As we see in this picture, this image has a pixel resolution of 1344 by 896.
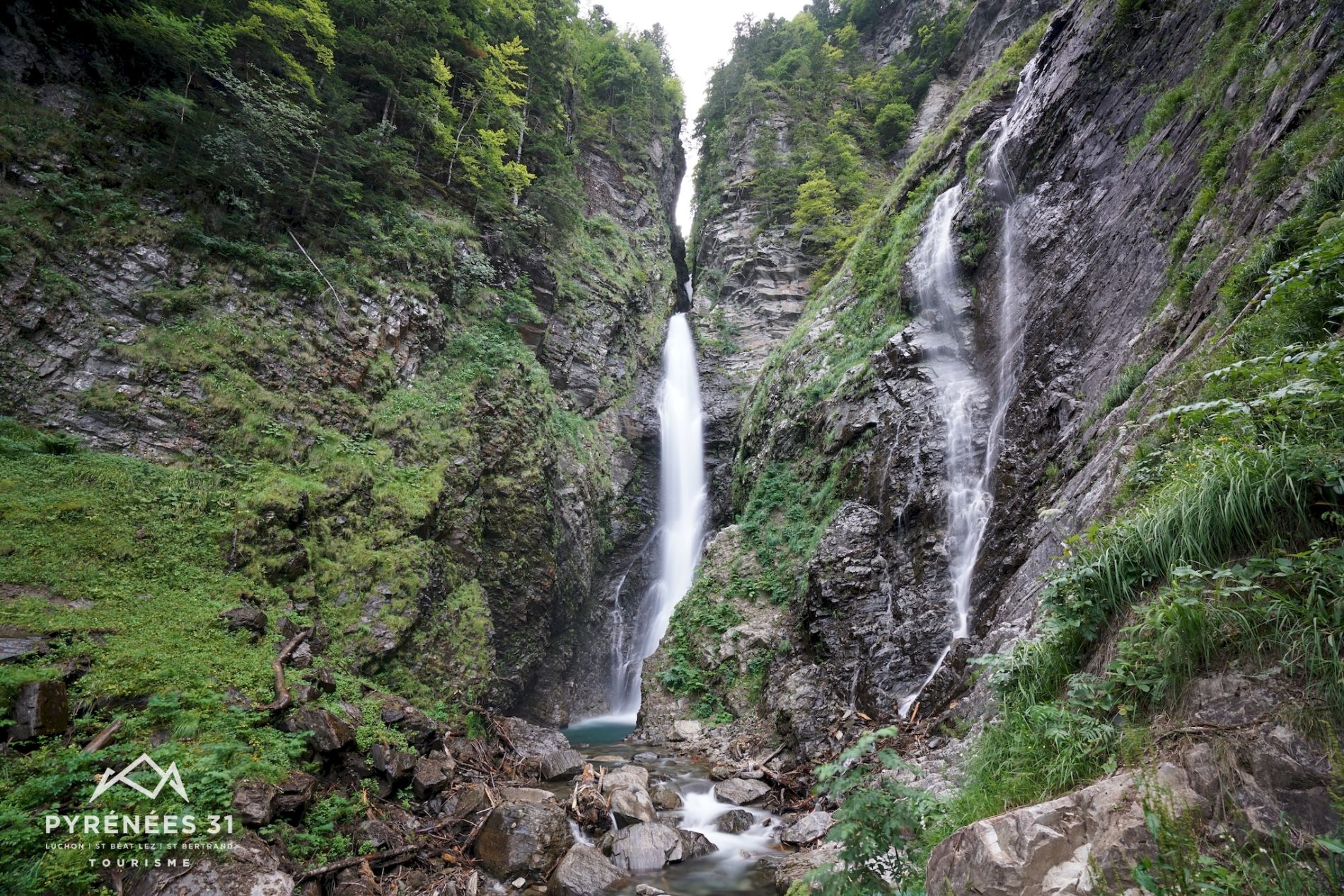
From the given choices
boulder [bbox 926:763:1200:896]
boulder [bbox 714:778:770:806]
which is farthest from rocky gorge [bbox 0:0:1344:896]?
boulder [bbox 714:778:770:806]

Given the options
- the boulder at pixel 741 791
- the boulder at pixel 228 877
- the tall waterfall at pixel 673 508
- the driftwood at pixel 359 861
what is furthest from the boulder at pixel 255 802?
the tall waterfall at pixel 673 508

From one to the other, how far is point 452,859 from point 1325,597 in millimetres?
7793

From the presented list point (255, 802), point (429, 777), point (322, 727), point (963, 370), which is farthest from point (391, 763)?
point (963, 370)

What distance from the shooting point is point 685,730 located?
12.1 metres

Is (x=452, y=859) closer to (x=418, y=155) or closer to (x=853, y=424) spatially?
(x=853, y=424)

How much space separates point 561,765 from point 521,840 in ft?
10.4

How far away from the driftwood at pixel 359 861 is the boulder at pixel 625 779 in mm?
3044

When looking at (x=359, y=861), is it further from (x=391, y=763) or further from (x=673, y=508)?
(x=673, y=508)

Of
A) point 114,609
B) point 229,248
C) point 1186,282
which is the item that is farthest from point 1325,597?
point 229,248

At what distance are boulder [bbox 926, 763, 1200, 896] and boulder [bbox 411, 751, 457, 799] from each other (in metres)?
6.61

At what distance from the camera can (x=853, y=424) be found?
1289cm

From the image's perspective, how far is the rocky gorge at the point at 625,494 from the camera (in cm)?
298

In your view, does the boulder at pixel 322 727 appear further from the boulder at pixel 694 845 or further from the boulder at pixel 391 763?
the boulder at pixel 694 845

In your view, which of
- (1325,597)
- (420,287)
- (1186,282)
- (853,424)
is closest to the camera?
(1325,597)
